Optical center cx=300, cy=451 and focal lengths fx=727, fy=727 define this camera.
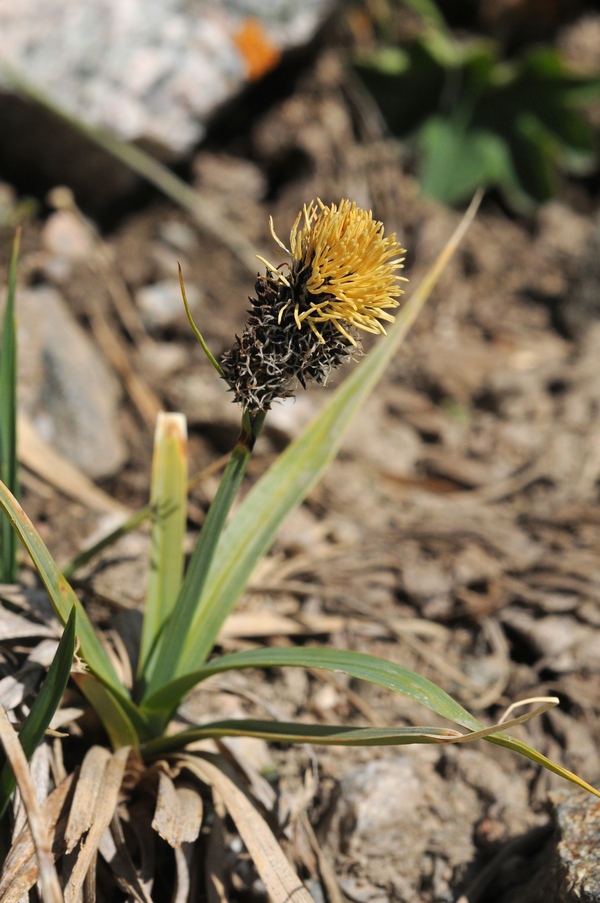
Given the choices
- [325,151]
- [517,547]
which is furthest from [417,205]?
[517,547]

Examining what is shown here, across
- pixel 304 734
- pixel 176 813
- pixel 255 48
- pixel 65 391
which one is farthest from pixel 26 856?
pixel 255 48

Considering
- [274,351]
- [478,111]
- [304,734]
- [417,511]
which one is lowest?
[417,511]

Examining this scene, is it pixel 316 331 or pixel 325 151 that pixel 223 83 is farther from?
pixel 316 331

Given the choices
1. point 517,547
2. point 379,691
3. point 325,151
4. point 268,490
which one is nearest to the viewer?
point 268,490

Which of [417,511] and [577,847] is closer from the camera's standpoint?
[577,847]

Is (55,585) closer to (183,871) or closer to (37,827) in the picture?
(37,827)

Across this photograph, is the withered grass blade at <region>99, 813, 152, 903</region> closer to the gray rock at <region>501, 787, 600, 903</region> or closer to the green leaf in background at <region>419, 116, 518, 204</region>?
the gray rock at <region>501, 787, 600, 903</region>
